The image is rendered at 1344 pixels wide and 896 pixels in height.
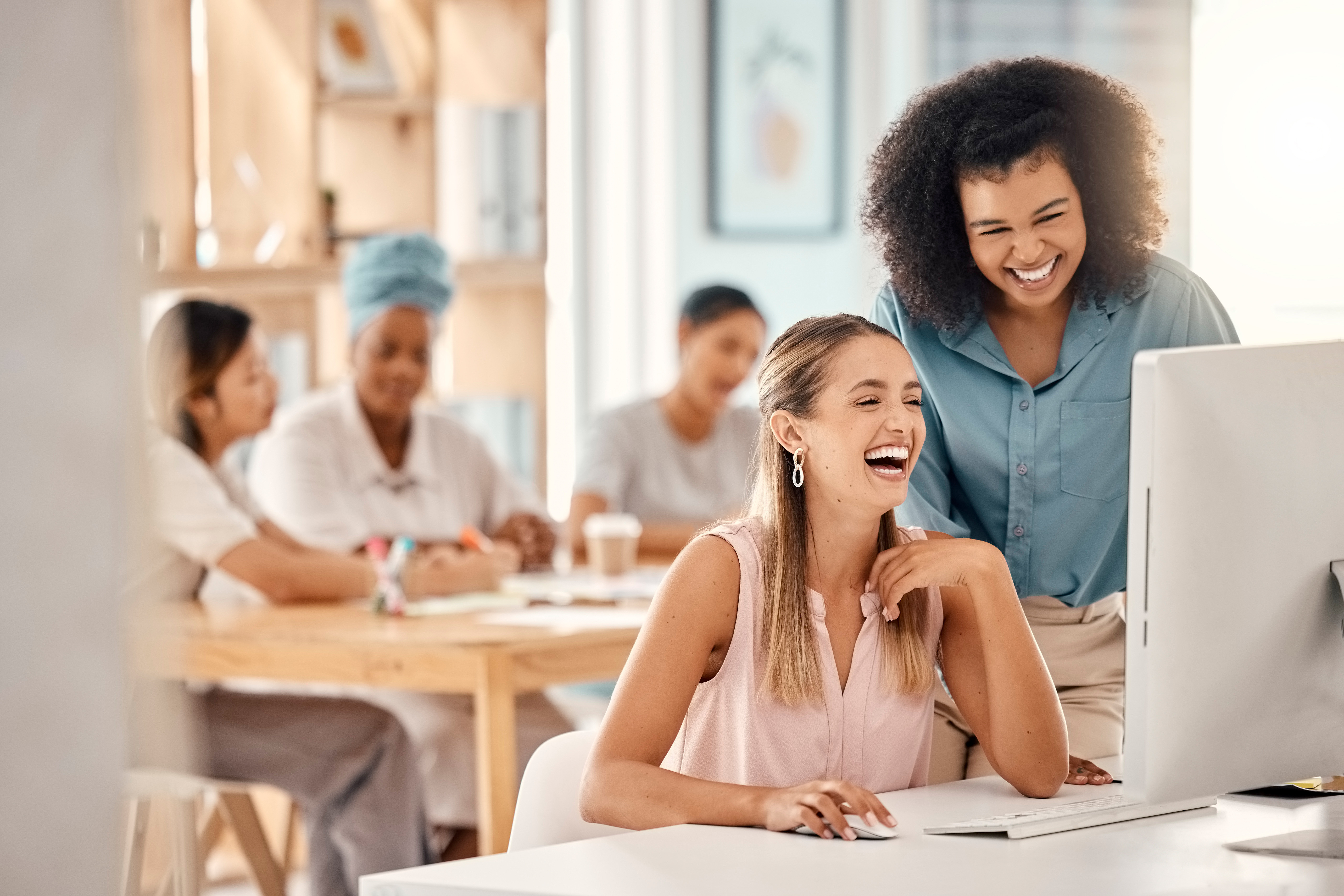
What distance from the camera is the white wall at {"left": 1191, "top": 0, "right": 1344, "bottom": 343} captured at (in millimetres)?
2373

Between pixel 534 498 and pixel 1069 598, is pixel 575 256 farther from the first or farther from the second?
pixel 1069 598

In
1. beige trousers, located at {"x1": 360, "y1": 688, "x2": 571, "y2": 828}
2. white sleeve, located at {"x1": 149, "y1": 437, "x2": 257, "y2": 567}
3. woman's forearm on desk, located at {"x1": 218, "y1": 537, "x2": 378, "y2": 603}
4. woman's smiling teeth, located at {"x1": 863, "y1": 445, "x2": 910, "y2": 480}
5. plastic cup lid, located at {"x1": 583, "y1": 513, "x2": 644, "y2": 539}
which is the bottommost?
beige trousers, located at {"x1": 360, "y1": 688, "x2": 571, "y2": 828}

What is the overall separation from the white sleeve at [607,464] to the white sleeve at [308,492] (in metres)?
0.58

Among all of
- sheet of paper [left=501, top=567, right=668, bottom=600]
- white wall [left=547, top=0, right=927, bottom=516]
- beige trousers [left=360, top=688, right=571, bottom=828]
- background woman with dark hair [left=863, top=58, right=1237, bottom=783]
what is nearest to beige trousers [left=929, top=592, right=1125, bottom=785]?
background woman with dark hair [left=863, top=58, right=1237, bottom=783]

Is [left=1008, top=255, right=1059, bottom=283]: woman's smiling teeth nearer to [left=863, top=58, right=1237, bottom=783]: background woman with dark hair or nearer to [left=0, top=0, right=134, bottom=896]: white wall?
[left=863, top=58, right=1237, bottom=783]: background woman with dark hair

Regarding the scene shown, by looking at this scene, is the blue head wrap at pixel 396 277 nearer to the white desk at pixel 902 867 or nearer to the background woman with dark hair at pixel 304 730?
the background woman with dark hair at pixel 304 730

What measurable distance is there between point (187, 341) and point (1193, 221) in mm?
1747

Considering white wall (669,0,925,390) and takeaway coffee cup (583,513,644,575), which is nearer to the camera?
takeaway coffee cup (583,513,644,575)

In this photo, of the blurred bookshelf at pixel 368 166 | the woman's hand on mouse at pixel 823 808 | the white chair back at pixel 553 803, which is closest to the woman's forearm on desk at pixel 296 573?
the white chair back at pixel 553 803

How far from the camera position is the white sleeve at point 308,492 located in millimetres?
3115

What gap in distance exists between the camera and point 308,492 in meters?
3.13

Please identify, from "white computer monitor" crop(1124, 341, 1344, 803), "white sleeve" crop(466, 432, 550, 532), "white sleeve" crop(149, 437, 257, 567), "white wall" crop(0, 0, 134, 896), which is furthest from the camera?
"white sleeve" crop(466, 432, 550, 532)

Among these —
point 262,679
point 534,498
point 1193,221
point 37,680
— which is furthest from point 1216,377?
point 534,498

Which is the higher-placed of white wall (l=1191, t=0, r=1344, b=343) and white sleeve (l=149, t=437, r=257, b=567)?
white wall (l=1191, t=0, r=1344, b=343)
